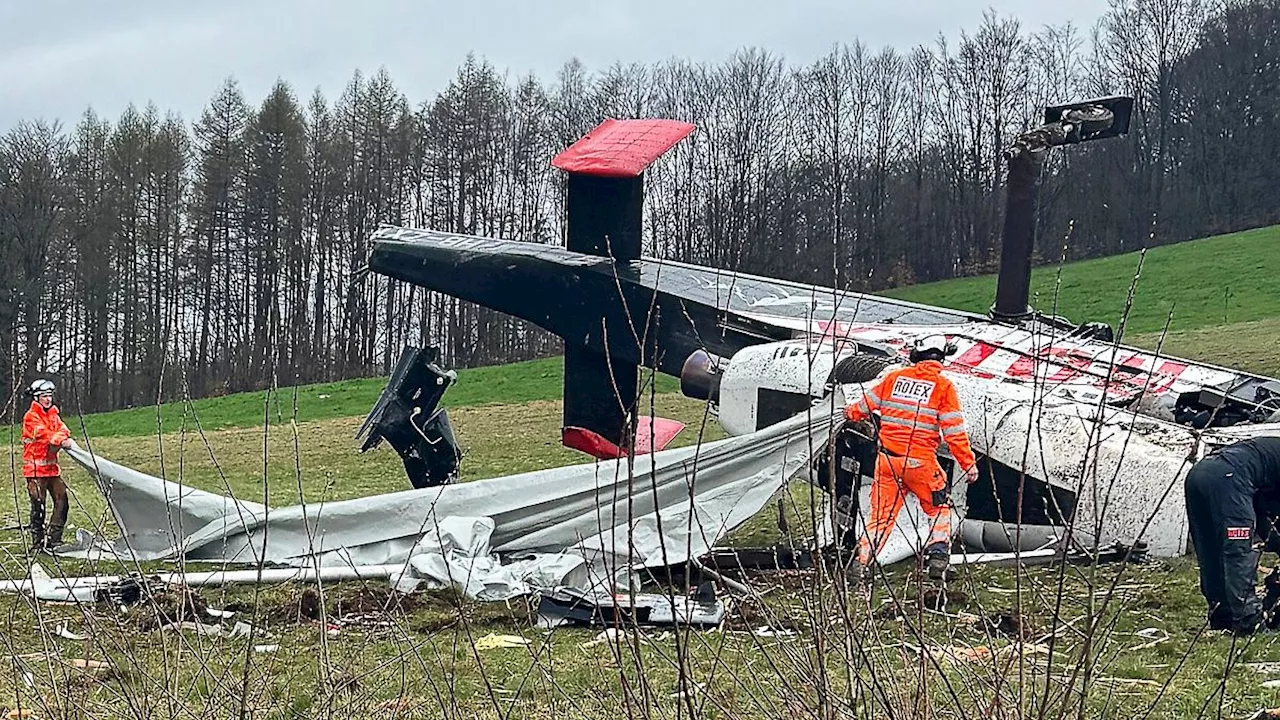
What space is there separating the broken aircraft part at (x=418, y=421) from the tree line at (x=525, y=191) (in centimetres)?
2901

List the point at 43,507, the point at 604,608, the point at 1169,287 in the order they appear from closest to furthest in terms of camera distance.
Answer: the point at 604,608 < the point at 43,507 < the point at 1169,287

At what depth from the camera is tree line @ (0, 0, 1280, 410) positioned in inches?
1603

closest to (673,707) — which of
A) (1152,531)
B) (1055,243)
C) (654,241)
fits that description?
(1152,531)

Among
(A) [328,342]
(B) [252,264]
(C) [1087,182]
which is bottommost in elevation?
(A) [328,342]

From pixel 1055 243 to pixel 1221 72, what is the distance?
516 inches

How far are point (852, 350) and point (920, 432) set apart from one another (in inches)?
97.0

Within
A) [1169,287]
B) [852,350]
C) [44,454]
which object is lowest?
[44,454]

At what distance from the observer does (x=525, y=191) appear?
158ft

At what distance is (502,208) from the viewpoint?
158ft

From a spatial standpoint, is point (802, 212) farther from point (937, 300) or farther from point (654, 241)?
point (937, 300)

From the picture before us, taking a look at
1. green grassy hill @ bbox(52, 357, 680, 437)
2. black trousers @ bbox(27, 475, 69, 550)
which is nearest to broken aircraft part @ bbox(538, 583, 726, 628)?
black trousers @ bbox(27, 475, 69, 550)

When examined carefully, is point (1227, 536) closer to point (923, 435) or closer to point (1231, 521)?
point (1231, 521)

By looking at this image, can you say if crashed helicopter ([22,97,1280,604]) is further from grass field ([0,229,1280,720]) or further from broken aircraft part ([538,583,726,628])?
grass field ([0,229,1280,720])

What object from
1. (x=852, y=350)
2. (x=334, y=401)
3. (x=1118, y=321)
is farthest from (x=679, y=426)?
(x=1118, y=321)
